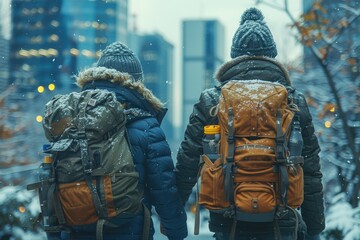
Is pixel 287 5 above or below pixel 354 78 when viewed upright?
above

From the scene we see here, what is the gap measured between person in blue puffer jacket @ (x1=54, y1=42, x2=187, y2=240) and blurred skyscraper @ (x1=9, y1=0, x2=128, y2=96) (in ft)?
96.8

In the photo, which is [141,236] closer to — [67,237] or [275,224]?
[67,237]

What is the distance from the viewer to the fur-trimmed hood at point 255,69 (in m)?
4.16

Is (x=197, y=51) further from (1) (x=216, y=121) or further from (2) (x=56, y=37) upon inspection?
(1) (x=216, y=121)

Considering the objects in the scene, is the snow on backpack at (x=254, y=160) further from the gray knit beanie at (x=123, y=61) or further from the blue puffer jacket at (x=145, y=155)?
the gray knit beanie at (x=123, y=61)

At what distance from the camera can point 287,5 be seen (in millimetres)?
8891

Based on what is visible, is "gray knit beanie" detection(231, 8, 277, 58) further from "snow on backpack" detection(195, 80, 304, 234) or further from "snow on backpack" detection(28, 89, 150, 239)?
"snow on backpack" detection(28, 89, 150, 239)

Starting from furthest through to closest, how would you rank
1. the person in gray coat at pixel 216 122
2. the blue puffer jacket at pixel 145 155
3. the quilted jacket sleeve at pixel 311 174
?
the blue puffer jacket at pixel 145 155 < the quilted jacket sleeve at pixel 311 174 < the person in gray coat at pixel 216 122

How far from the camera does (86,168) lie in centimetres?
390

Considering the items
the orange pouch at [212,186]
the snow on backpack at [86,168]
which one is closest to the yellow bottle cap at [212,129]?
the orange pouch at [212,186]

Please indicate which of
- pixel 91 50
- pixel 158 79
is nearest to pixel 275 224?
pixel 91 50

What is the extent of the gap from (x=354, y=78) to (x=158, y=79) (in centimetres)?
9536

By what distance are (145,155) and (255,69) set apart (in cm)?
88

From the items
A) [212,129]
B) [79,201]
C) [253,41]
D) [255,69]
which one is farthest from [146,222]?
[253,41]
